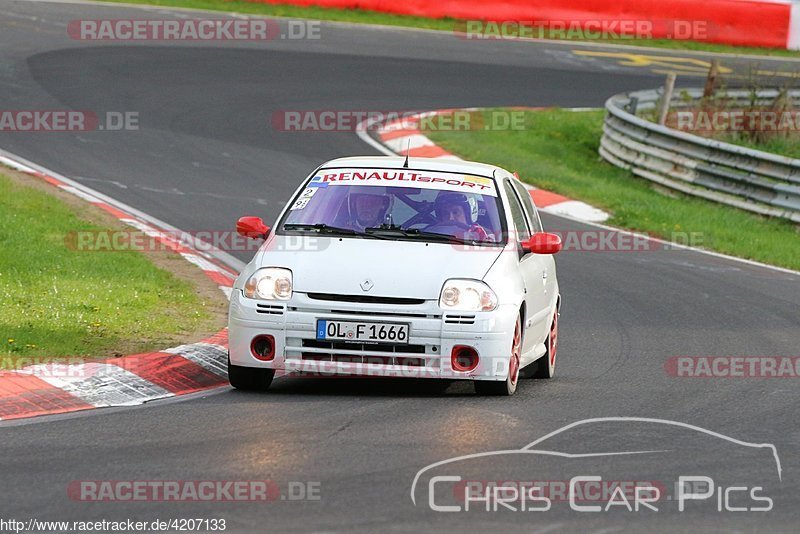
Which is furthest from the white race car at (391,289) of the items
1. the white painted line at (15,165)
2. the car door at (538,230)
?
the white painted line at (15,165)

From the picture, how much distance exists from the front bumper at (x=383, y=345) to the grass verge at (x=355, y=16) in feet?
74.3

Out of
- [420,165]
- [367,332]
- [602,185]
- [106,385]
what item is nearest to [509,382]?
[367,332]

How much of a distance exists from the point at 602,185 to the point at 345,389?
12222 millimetres

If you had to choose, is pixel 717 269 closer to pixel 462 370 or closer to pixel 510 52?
pixel 462 370

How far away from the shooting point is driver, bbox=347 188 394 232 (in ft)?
32.0

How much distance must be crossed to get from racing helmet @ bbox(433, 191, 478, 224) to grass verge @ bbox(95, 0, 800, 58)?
70.8 ft

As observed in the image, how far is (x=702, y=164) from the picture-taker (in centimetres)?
2092

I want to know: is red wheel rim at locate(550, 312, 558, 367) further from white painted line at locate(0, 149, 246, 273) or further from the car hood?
white painted line at locate(0, 149, 246, 273)

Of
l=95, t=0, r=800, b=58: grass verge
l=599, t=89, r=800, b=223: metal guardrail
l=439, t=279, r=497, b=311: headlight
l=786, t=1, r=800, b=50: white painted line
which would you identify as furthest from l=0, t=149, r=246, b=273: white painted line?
l=786, t=1, r=800, b=50: white painted line

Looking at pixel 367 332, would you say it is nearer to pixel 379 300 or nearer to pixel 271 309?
pixel 379 300

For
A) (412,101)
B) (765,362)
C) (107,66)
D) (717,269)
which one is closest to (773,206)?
(717,269)

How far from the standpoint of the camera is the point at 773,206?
775 inches

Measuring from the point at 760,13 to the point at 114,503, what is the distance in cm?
2948

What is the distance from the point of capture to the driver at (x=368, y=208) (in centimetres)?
976
